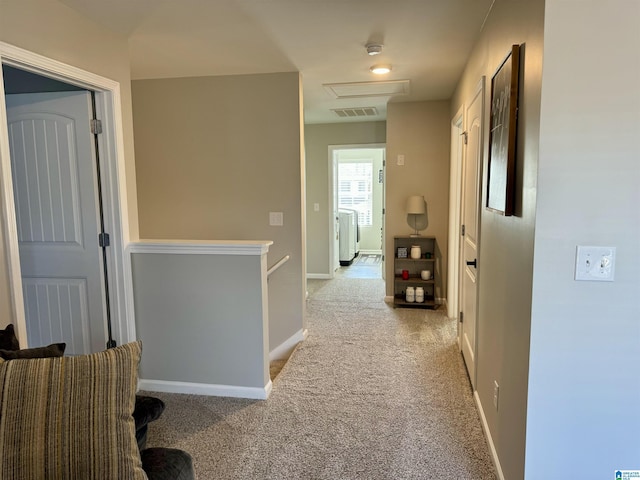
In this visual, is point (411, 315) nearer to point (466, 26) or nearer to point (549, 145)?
point (466, 26)

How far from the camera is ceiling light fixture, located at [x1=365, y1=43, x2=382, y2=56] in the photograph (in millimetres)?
2715

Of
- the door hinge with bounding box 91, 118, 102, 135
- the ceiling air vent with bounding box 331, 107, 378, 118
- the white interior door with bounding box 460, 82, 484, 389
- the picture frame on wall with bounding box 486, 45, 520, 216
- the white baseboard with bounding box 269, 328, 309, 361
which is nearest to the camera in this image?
the picture frame on wall with bounding box 486, 45, 520, 216

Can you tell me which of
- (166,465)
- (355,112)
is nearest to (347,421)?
(166,465)

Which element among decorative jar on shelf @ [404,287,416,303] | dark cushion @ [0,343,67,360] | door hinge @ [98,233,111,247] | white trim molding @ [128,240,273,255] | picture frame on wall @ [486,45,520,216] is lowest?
decorative jar on shelf @ [404,287,416,303]

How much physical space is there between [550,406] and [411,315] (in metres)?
2.98

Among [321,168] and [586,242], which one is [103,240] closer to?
[586,242]

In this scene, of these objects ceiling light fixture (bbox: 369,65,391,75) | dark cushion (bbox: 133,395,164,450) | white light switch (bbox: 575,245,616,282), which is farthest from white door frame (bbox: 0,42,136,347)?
white light switch (bbox: 575,245,616,282)

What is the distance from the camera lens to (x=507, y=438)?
1742mm

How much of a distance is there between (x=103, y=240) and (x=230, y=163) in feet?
4.30

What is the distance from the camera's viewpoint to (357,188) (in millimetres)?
8656

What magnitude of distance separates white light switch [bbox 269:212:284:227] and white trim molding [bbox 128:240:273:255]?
911 millimetres

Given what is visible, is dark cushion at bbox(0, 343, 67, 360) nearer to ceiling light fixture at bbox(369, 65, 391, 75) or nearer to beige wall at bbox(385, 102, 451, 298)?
ceiling light fixture at bbox(369, 65, 391, 75)

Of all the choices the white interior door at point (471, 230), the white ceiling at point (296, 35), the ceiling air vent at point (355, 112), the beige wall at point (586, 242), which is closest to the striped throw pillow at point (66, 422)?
the beige wall at point (586, 242)

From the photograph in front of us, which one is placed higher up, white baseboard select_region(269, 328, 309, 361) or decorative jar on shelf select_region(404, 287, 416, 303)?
decorative jar on shelf select_region(404, 287, 416, 303)
